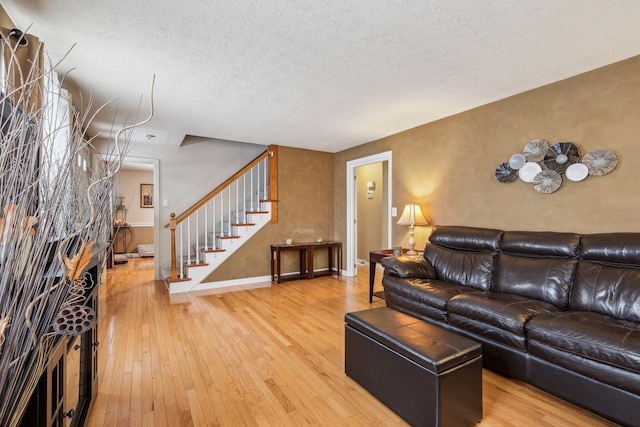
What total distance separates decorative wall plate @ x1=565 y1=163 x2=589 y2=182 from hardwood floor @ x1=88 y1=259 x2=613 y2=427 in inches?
71.9

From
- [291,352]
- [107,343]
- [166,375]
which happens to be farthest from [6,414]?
[107,343]

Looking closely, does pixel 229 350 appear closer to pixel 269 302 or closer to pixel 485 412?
pixel 269 302

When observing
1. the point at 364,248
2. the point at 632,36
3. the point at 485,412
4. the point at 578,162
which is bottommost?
the point at 485,412

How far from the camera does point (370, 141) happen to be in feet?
16.3

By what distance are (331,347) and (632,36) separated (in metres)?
3.21

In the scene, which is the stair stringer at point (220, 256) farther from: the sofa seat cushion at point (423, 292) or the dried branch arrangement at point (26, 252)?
the dried branch arrangement at point (26, 252)

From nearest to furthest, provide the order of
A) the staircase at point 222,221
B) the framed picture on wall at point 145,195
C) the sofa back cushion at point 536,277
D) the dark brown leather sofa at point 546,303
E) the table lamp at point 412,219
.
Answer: the dark brown leather sofa at point 546,303, the sofa back cushion at point 536,277, the table lamp at point 412,219, the staircase at point 222,221, the framed picture on wall at point 145,195

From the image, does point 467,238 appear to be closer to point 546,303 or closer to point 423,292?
point 423,292

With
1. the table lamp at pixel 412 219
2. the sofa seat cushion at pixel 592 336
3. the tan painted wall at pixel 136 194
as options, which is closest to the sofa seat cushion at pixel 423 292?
the sofa seat cushion at pixel 592 336

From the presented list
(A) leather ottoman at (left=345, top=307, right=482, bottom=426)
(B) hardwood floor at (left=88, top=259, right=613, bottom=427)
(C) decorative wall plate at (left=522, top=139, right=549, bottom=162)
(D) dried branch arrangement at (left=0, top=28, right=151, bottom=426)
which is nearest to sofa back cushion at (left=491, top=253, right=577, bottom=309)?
(B) hardwood floor at (left=88, top=259, right=613, bottom=427)

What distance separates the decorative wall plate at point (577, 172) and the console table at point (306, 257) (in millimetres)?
3560

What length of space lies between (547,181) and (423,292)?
5.19 feet

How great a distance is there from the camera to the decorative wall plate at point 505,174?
10.2ft

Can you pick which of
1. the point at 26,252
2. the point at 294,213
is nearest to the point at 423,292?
the point at 26,252
